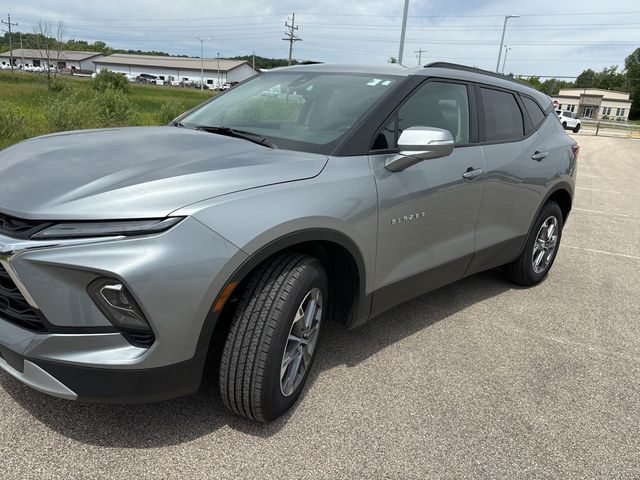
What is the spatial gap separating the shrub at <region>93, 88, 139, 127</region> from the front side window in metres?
10.2

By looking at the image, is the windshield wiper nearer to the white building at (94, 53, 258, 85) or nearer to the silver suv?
the silver suv

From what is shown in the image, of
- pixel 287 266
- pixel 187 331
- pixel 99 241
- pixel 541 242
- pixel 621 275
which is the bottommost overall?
pixel 621 275

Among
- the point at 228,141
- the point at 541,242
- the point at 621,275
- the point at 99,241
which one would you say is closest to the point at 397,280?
the point at 228,141

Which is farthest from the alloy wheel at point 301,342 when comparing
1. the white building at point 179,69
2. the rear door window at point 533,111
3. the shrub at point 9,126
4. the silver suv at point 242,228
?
the white building at point 179,69

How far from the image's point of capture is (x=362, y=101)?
3.01 m

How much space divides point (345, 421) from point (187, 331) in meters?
1.03

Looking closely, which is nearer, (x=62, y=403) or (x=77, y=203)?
(x=77, y=203)

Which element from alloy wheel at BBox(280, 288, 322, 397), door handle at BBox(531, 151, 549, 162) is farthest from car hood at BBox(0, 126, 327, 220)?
door handle at BBox(531, 151, 549, 162)

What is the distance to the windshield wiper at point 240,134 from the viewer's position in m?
2.85

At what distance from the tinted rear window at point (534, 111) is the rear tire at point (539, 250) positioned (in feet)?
2.43

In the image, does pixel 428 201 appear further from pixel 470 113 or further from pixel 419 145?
pixel 470 113

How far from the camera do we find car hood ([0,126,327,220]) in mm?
2010

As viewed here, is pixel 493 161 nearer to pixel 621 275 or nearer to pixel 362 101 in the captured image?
pixel 362 101

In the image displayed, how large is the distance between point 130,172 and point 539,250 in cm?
384
